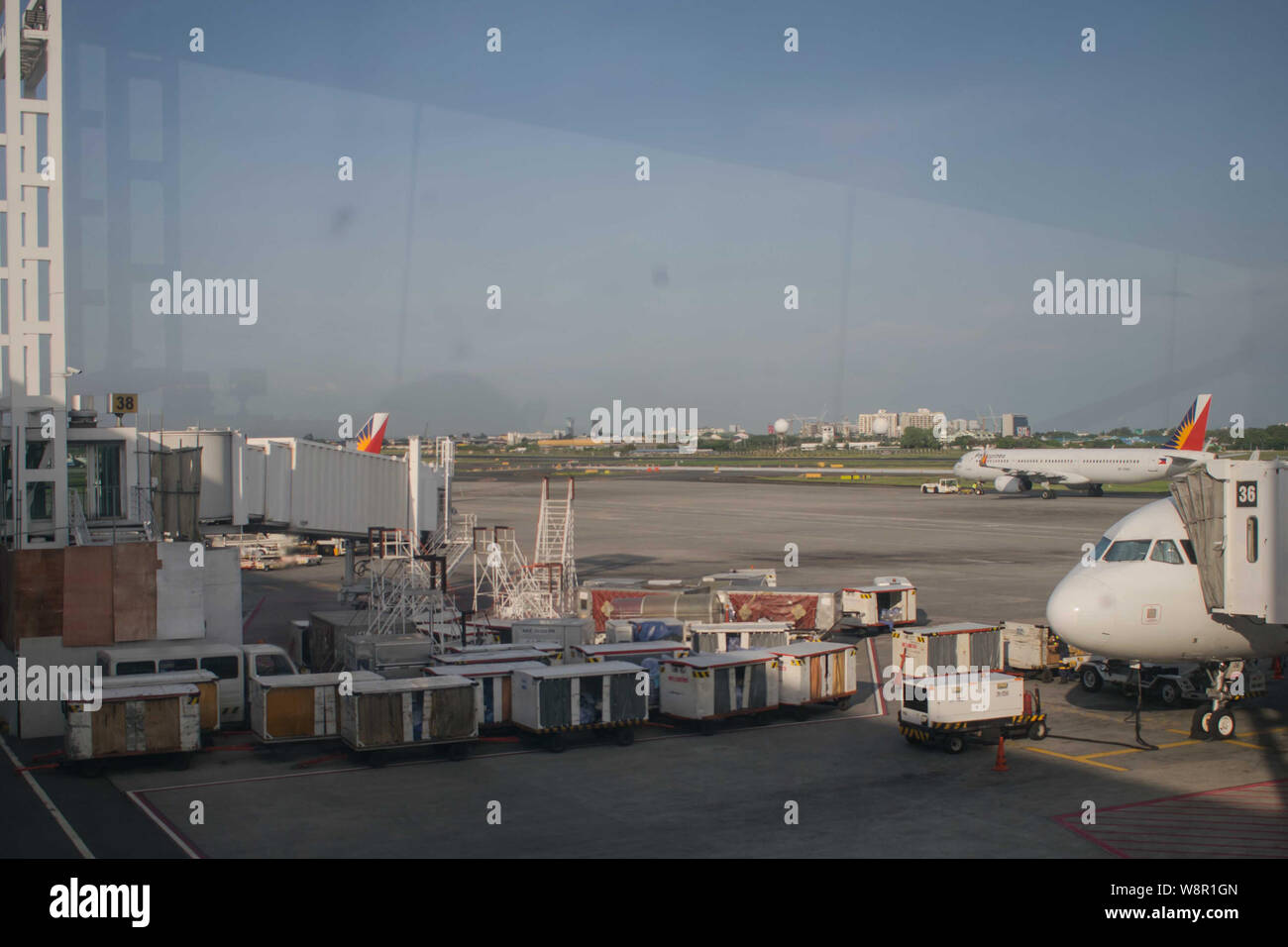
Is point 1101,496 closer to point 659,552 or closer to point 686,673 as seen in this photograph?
point 659,552

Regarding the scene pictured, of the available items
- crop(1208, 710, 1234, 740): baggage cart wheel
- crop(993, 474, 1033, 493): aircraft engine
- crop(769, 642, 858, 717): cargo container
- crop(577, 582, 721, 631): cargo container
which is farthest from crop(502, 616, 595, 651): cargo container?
crop(993, 474, 1033, 493): aircraft engine

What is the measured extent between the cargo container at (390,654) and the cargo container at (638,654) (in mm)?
4120

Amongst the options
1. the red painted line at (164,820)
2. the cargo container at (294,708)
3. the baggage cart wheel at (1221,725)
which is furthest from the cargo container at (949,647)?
the red painted line at (164,820)

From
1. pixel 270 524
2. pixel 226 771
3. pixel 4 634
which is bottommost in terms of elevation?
pixel 226 771

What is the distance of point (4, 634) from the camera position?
2789cm

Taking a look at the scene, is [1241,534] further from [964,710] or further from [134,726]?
[134,726]

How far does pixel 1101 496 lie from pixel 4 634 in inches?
4241

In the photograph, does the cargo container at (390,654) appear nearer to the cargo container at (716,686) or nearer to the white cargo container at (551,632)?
the white cargo container at (551,632)

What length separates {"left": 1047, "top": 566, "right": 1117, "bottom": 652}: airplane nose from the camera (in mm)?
23547

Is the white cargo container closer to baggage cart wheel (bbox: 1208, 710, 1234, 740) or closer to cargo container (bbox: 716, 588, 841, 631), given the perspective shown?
cargo container (bbox: 716, 588, 841, 631)

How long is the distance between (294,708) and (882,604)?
2489 centimetres

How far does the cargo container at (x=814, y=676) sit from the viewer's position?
27.5 m
